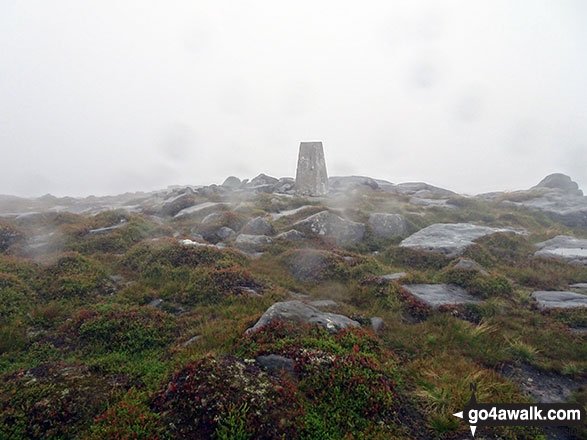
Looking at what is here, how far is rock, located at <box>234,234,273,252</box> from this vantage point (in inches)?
676

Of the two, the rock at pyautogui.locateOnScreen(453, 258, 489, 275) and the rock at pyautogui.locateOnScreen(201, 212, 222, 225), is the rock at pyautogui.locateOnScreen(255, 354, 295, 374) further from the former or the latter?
the rock at pyautogui.locateOnScreen(201, 212, 222, 225)

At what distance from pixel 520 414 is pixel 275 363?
4588 mm

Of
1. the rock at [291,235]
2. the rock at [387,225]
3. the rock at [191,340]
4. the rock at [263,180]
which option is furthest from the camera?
the rock at [263,180]

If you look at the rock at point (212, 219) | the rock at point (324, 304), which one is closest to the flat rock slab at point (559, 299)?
the rock at point (324, 304)

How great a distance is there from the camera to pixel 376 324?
934 cm

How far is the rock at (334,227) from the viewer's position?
63.3 ft

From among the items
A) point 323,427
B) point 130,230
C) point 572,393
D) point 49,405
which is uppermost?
point 130,230

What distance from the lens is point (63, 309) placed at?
380 inches

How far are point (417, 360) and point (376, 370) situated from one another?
164cm

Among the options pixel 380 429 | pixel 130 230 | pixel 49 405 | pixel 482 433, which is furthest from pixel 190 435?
pixel 130 230

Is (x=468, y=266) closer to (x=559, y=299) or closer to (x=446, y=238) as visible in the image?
(x=559, y=299)

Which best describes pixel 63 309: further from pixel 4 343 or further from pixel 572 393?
pixel 572 393

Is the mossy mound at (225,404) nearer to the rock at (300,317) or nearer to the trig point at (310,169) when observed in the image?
the rock at (300,317)

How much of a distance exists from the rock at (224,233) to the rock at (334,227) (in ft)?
13.7
